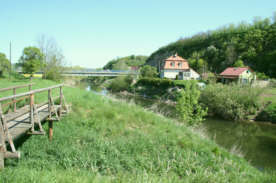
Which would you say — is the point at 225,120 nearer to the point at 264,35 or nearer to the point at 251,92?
the point at 251,92

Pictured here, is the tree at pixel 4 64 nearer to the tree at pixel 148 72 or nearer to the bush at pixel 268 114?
the tree at pixel 148 72

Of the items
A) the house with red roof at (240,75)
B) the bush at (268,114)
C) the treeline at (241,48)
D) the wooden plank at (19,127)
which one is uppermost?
the treeline at (241,48)

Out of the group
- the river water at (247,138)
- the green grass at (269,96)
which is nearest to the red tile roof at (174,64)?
the green grass at (269,96)

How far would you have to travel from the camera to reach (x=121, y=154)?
706cm

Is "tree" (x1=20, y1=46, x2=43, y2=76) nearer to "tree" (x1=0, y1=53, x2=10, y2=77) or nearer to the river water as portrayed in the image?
"tree" (x1=0, y1=53, x2=10, y2=77)

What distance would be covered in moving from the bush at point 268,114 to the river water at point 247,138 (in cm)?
113

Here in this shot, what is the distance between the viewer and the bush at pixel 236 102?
2631cm

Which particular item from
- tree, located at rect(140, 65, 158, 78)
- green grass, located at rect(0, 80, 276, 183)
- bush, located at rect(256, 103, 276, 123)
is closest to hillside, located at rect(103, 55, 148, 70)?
tree, located at rect(140, 65, 158, 78)

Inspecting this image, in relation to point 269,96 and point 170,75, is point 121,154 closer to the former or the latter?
point 269,96

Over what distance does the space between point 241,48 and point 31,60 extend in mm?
61533

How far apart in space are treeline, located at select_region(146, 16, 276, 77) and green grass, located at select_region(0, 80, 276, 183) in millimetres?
51439

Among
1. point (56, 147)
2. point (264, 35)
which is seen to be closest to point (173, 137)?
point (56, 147)

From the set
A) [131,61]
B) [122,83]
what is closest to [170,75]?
[122,83]

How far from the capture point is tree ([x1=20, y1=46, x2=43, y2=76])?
27.1m
